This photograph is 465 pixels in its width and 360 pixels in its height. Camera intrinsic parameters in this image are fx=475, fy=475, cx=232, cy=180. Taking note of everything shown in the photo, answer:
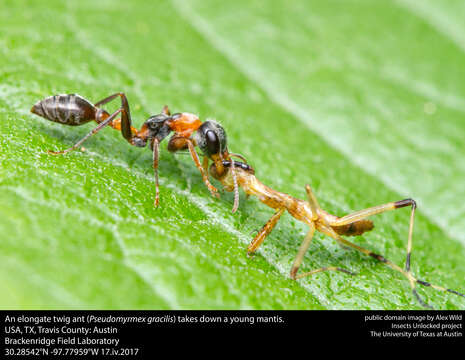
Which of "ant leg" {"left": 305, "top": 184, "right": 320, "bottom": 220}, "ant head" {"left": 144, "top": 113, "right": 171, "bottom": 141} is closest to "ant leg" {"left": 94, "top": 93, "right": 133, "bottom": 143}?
"ant head" {"left": 144, "top": 113, "right": 171, "bottom": 141}

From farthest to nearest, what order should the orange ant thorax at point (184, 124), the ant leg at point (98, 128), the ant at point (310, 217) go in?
the orange ant thorax at point (184, 124) → the ant leg at point (98, 128) → the ant at point (310, 217)

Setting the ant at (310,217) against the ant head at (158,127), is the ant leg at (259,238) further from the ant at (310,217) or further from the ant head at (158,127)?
the ant head at (158,127)

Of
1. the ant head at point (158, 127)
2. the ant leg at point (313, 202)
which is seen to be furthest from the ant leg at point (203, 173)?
the ant leg at point (313, 202)

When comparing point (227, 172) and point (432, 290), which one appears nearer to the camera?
point (432, 290)

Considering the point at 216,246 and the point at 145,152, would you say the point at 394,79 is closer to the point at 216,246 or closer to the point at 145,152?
the point at 145,152

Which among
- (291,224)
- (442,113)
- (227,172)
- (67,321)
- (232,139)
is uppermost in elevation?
(442,113)

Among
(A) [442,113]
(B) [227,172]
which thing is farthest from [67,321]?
(A) [442,113]

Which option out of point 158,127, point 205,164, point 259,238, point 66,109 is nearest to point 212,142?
point 205,164
